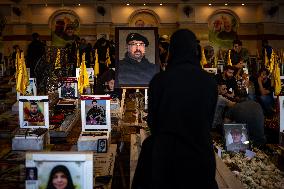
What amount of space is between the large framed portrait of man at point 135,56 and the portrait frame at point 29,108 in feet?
4.17

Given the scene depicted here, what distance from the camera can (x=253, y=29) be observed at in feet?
81.6

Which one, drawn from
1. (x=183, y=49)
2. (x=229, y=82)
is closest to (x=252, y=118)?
(x=229, y=82)

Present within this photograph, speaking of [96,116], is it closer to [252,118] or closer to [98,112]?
[98,112]

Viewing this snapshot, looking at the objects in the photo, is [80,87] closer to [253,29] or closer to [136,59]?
[136,59]

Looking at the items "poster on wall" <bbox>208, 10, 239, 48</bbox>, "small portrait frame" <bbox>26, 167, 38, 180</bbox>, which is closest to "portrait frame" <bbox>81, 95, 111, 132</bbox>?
"small portrait frame" <bbox>26, 167, 38, 180</bbox>

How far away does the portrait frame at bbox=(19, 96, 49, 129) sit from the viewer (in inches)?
294

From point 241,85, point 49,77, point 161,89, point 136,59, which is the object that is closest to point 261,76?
point 241,85

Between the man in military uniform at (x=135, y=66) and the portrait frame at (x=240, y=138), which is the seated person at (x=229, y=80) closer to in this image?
the man in military uniform at (x=135, y=66)

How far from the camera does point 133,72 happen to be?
7.54m

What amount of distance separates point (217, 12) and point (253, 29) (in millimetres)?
2219

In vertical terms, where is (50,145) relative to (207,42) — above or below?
below

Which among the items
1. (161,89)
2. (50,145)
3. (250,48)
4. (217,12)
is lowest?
(50,145)

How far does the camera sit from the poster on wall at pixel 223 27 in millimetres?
24938

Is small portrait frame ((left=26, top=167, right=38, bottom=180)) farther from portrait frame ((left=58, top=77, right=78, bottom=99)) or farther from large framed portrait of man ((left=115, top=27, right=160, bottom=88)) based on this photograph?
portrait frame ((left=58, top=77, right=78, bottom=99))
